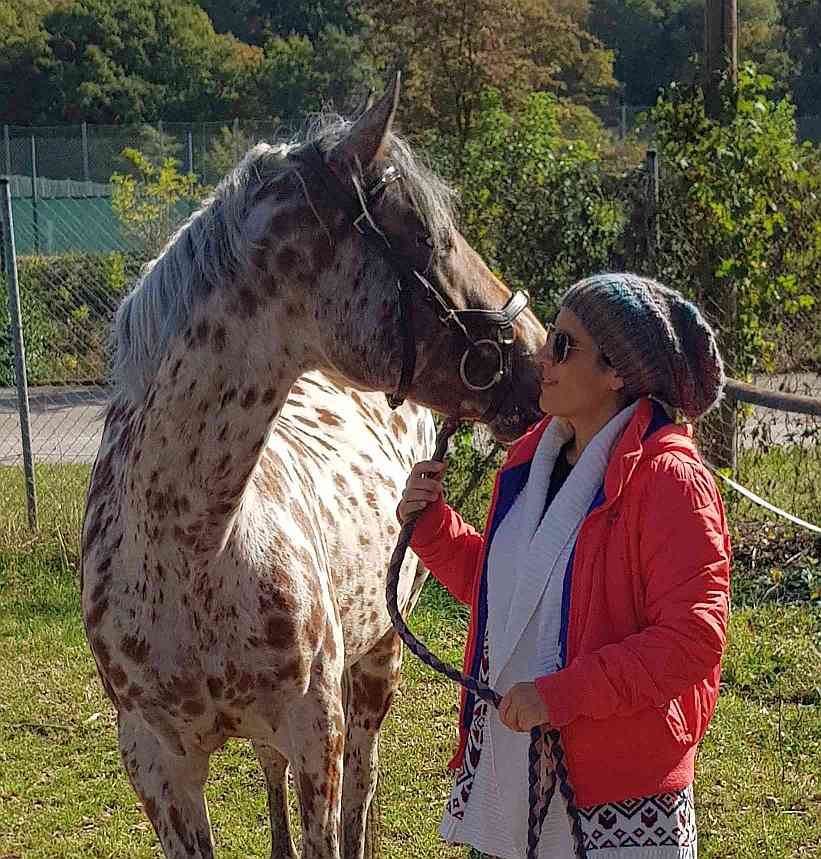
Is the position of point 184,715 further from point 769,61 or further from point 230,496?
point 769,61

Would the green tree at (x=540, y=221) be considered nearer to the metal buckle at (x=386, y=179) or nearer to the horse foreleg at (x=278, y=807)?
the horse foreleg at (x=278, y=807)

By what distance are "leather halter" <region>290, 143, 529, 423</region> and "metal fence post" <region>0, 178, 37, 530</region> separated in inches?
179

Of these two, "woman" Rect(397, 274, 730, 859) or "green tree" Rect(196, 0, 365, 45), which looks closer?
"woman" Rect(397, 274, 730, 859)

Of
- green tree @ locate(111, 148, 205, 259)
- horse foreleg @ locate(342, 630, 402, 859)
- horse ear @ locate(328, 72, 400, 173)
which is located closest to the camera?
horse ear @ locate(328, 72, 400, 173)

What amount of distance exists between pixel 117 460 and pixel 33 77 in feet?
136

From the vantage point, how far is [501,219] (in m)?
6.66

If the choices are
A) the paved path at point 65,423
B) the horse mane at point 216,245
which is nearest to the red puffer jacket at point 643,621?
the horse mane at point 216,245

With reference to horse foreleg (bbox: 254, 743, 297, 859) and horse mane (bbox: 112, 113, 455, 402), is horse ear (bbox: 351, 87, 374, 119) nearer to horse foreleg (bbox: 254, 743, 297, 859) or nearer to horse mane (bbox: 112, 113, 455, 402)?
horse mane (bbox: 112, 113, 455, 402)

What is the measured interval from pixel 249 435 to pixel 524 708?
2.66 ft

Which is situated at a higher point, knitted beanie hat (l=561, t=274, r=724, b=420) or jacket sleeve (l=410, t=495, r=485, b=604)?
knitted beanie hat (l=561, t=274, r=724, b=420)

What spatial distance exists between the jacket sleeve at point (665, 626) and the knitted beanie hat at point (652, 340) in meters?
0.19

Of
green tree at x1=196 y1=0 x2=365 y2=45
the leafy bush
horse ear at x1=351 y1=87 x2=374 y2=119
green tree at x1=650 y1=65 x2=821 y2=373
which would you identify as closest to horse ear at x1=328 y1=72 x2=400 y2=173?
horse ear at x1=351 y1=87 x2=374 y2=119

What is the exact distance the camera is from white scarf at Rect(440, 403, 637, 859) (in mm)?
2051

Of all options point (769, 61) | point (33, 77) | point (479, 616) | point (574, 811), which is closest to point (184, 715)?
point (479, 616)
